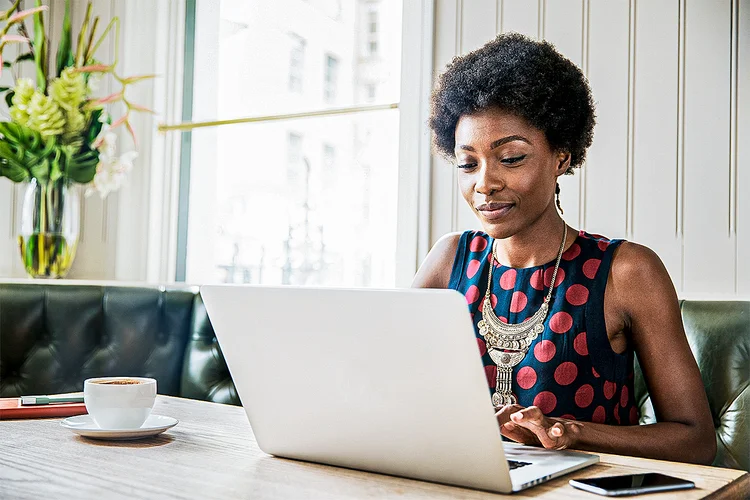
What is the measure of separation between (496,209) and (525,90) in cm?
22

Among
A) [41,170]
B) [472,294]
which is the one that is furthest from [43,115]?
[472,294]

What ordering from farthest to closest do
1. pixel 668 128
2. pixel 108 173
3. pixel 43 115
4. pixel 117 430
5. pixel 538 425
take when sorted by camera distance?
pixel 108 173
pixel 43 115
pixel 668 128
pixel 117 430
pixel 538 425

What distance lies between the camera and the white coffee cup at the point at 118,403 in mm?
1001

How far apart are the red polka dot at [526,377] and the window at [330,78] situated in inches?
50.5

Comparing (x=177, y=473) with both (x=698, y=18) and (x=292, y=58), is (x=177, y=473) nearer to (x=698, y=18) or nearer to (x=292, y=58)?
(x=698, y=18)

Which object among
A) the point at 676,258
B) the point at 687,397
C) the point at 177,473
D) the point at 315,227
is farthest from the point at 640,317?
the point at 315,227

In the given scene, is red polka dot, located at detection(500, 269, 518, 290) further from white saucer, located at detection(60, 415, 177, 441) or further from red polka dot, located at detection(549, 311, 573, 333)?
white saucer, located at detection(60, 415, 177, 441)

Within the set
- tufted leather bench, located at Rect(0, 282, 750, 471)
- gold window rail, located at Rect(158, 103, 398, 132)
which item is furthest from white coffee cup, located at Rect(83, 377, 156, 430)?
gold window rail, located at Rect(158, 103, 398, 132)

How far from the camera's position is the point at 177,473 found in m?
0.82

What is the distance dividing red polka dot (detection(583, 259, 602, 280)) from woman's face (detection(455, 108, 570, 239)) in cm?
12

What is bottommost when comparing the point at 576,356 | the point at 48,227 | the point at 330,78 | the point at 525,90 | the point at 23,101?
the point at 576,356

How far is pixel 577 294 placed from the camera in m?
1.36

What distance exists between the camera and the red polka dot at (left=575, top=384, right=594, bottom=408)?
133 cm

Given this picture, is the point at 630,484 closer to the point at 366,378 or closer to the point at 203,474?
the point at 366,378
